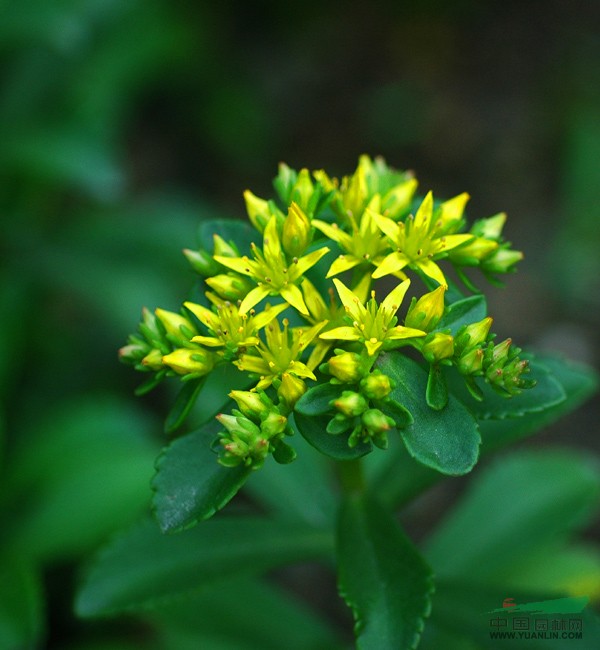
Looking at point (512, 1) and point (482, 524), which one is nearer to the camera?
point (482, 524)

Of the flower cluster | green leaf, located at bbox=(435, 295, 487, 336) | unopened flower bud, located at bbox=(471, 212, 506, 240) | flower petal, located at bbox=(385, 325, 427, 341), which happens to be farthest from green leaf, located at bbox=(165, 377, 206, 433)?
unopened flower bud, located at bbox=(471, 212, 506, 240)

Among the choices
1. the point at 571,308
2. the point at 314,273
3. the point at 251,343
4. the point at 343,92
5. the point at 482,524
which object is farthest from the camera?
the point at 343,92

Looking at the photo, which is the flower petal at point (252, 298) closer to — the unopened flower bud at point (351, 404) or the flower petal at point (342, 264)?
the flower petal at point (342, 264)

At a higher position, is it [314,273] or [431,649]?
[314,273]

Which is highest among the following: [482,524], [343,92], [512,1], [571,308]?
[512,1]

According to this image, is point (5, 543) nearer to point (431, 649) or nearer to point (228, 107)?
point (431, 649)

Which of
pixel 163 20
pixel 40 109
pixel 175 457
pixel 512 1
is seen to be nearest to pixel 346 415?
pixel 175 457

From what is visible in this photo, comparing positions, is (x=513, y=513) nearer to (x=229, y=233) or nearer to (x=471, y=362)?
(x=471, y=362)

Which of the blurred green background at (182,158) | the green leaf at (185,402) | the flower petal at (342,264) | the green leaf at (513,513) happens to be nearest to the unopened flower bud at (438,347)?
the flower petal at (342,264)
